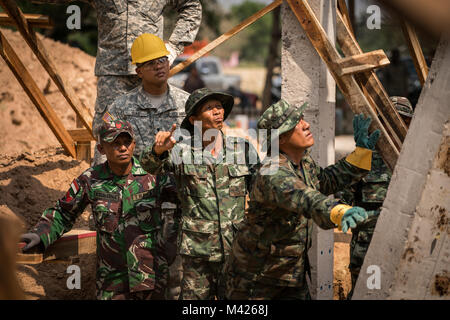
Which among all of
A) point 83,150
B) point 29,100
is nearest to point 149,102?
point 83,150

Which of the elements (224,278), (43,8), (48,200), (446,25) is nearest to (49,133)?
(48,200)

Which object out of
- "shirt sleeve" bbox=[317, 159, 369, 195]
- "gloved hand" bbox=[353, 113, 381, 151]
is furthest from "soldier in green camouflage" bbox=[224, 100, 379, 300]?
"gloved hand" bbox=[353, 113, 381, 151]

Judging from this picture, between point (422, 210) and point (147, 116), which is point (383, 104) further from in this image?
point (147, 116)

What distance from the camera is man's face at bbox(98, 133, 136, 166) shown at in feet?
13.3

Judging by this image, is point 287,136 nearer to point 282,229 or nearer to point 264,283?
point 282,229

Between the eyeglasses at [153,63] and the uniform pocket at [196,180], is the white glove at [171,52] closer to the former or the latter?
the eyeglasses at [153,63]

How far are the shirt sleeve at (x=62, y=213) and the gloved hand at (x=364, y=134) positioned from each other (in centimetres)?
184

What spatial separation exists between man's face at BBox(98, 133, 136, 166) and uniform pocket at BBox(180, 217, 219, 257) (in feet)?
2.00

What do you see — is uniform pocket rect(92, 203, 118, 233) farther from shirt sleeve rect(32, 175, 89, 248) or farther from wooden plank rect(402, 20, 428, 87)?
wooden plank rect(402, 20, 428, 87)

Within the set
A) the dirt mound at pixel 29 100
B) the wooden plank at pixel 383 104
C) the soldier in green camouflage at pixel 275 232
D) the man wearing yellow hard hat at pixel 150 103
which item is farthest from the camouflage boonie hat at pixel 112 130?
the dirt mound at pixel 29 100

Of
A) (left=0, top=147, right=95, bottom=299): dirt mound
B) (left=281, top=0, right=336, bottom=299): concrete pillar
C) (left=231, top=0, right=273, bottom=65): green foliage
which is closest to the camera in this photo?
(left=281, top=0, right=336, bottom=299): concrete pillar

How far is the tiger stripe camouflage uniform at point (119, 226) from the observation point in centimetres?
403

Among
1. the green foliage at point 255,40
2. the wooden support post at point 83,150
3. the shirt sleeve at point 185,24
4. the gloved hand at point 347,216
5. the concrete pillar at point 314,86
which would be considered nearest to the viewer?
the gloved hand at point 347,216

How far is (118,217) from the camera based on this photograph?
4078mm
